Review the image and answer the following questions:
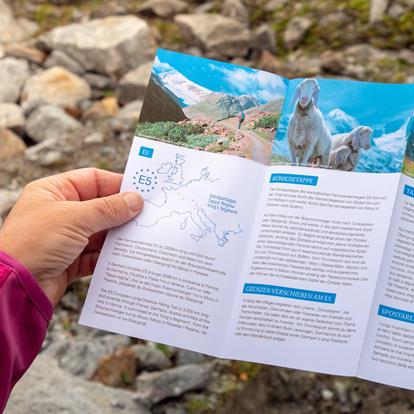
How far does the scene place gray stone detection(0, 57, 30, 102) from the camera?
422 cm

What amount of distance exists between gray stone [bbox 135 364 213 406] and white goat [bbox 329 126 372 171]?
1330mm

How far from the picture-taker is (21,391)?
2.49 meters

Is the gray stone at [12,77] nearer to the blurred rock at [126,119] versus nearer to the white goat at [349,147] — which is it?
the blurred rock at [126,119]

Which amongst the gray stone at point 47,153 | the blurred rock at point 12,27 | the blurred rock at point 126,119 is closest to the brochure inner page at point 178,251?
the gray stone at point 47,153

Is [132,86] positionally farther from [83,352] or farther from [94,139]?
[83,352]

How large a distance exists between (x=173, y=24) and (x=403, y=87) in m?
3.16

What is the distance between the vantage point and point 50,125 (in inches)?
155

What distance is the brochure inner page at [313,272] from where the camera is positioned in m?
1.58

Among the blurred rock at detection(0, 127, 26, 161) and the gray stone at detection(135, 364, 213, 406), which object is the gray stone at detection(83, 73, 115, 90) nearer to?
the blurred rock at detection(0, 127, 26, 161)

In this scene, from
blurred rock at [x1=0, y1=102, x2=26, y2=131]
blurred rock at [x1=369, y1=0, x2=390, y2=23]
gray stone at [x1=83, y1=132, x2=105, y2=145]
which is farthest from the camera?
blurred rock at [x1=369, y1=0, x2=390, y2=23]

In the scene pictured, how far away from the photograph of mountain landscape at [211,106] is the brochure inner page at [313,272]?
18 cm

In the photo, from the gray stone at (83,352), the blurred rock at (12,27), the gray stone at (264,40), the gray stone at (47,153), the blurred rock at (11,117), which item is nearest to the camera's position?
the gray stone at (83,352)

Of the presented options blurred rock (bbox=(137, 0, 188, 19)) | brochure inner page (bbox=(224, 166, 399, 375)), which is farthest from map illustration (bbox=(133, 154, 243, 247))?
blurred rock (bbox=(137, 0, 188, 19))

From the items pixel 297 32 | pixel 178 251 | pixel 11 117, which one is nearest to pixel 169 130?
pixel 178 251
